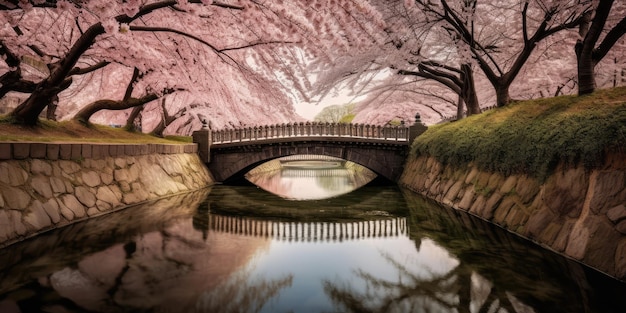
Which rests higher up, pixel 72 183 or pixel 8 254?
pixel 72 183

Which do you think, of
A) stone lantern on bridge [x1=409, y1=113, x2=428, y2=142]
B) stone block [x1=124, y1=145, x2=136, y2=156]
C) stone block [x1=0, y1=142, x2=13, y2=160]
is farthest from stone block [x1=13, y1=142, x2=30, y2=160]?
stone lantern on bridge [x1=409, y1=113, x2=428, y2=142]

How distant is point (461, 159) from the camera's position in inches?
466

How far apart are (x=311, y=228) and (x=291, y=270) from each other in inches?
125

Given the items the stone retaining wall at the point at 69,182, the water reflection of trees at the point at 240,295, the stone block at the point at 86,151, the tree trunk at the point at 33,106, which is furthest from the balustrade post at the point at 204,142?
the water reflection of trees at the point at 240,295

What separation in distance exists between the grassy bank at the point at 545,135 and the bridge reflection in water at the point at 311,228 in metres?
3.07

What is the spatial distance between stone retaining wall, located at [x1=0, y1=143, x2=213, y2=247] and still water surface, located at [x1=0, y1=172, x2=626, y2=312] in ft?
1.62

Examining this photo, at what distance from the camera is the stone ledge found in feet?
24.8

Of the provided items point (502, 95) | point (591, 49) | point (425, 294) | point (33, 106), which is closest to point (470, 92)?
point (502, 95)

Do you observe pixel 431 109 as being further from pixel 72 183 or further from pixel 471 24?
pixel 72 183

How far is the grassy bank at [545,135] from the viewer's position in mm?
6012

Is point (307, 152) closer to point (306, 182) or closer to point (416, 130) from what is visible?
point (306, 182)

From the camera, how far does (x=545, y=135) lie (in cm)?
757

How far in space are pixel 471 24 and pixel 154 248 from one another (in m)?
12.7

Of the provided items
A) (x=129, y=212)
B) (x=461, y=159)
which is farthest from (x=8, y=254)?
(x=461, y=159)
